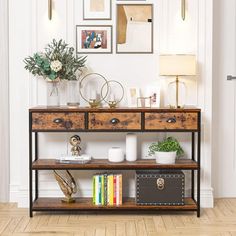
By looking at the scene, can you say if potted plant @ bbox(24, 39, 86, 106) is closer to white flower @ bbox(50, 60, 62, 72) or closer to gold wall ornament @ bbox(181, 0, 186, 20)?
white flower @ bbox(50, 60, 62, 72)

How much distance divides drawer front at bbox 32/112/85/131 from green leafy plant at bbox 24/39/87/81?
12.5 inches

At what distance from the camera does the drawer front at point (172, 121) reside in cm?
414

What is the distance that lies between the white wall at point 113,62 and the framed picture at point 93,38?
0.04m

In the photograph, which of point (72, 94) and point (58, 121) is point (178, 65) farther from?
point (58, 121)

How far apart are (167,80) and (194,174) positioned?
0.78m

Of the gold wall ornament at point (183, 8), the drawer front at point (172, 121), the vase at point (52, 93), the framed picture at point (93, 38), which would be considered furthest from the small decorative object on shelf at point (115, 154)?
the gold wall ornament at point (183, 8)

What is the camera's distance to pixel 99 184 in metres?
4.25

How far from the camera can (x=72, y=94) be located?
170 inches

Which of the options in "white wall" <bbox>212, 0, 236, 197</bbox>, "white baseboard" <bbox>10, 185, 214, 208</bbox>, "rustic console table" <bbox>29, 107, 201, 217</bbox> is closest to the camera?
"rustic console table" <bbox>29, 107, 201, 217</bbox>

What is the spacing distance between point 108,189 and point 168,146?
0.56m

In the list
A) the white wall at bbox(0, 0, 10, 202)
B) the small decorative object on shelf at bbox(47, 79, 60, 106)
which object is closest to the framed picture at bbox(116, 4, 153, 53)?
the small decorative object on shelf at bbox(47, 79, 60, 106)

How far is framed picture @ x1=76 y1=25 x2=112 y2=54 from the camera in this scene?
4449 millimetres

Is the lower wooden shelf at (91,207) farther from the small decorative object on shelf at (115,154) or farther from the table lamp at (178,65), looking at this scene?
the table lamp at (178,65)

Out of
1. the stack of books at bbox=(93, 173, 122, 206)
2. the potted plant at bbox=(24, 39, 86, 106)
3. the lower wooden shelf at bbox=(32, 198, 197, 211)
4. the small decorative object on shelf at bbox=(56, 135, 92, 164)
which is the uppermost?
the potted plant at bbox=(24, 39, 86, 106)
